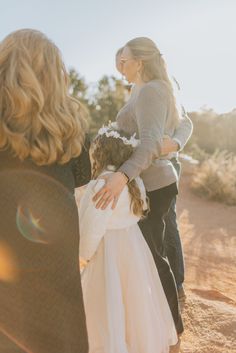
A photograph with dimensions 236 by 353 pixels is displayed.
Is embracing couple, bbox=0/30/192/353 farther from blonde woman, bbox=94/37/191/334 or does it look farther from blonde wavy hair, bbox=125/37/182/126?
blonde wavy hair, bbox=125/37/182/126

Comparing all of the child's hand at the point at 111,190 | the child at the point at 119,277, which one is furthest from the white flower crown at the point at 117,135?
the child's hand at the point at 111,190

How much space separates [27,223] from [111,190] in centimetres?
78

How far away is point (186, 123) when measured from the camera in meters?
3.50

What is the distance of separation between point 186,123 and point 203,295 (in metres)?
1.73

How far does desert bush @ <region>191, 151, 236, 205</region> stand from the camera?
10164 mm

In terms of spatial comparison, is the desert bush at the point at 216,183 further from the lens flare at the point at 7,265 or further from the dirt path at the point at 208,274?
the lens flare at the point at 7,265

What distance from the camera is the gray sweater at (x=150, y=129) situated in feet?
9.00

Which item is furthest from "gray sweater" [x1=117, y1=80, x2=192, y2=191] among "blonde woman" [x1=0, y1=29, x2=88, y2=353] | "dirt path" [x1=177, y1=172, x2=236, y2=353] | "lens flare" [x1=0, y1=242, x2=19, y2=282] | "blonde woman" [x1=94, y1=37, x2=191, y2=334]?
"dirt path" [x1=177, y1=172, x2=236, y2=353]

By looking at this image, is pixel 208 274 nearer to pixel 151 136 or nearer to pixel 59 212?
pixel 151 136

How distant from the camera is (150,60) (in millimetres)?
3092

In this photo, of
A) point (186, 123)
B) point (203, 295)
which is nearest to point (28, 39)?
point (186, 123)

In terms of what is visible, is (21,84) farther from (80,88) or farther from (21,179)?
(80,88)

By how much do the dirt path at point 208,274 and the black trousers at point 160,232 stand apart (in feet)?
1.24

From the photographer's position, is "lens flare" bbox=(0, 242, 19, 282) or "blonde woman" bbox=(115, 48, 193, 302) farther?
"blonde woman" bbox=(115, 48, 193, 302)
